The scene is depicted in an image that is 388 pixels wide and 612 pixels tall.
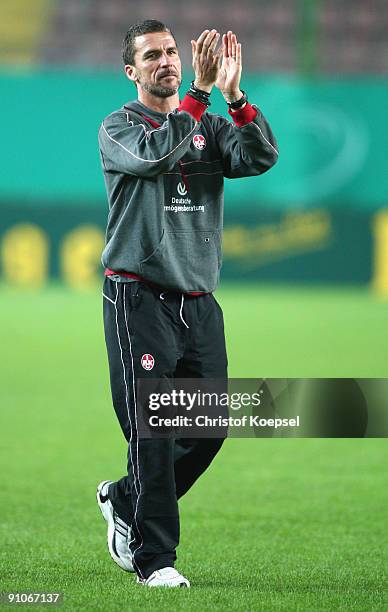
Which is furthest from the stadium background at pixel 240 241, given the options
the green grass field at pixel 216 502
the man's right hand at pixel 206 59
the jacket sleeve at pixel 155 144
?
the man's right hand at pixel 206 59

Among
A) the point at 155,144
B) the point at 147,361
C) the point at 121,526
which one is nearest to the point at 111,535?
the point at 121,526

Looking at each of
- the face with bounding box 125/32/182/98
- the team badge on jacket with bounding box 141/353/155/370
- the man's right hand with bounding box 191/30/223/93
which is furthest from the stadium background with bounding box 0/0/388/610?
the man's right hand with bounding box 191/30/223/93

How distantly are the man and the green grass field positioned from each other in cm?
34

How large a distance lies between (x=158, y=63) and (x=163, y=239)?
0.65 metres

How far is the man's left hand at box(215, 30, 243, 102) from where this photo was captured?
4480 mm

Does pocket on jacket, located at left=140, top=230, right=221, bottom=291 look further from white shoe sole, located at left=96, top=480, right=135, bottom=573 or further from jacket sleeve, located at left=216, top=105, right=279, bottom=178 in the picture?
white shoe sole, located at left=96, top=480, right=135, bottom=573

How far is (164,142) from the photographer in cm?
430

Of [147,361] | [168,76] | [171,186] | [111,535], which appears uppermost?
[168,76]

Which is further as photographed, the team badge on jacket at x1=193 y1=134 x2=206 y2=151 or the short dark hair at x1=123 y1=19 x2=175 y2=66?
the team badge on jacket at x1=193 y1=134 x2=206 y2=151

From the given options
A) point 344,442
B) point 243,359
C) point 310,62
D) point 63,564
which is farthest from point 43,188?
point 63,564

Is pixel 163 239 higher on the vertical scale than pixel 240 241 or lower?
lower

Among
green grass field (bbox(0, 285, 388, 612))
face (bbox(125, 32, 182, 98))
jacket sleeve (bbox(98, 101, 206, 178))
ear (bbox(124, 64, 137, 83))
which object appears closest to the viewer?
jacket sleeve (bbox(98, 101, 206, 178))

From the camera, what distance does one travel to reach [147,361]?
4453 mm

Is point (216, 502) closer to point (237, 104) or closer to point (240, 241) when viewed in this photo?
point (237, 104)
